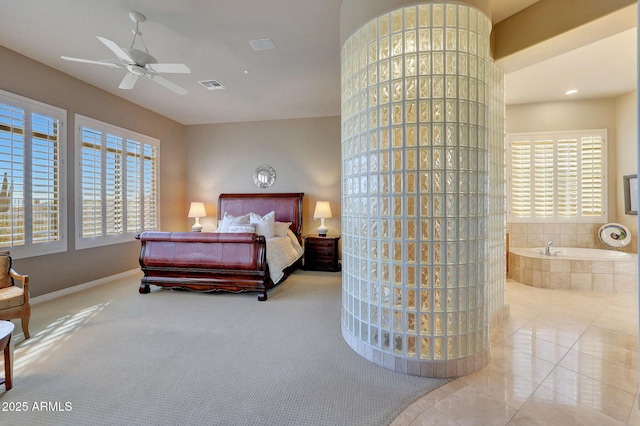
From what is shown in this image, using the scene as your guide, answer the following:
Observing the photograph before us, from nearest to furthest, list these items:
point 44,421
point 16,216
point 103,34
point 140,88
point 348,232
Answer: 1. point 44,421
2. point 348,232
3. point 103,34
4. point 16,216
5. point 140,88

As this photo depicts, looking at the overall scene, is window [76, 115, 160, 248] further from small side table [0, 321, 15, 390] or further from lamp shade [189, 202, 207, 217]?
small side table [0, 321, 15, 390]

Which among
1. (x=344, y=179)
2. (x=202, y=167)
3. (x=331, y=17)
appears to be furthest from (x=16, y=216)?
(x=331, y=17)

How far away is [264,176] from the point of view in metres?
6.11

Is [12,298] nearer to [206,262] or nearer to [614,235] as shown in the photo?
[206,262]

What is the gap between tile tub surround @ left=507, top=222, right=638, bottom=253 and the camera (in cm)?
478

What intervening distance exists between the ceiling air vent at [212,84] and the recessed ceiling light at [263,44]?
1.23 m

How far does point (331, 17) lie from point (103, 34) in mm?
2491

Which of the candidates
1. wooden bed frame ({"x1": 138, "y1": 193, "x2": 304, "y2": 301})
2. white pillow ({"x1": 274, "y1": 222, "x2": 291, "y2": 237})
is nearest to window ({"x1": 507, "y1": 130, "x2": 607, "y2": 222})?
white pillow ({"x1": 274, "y1": 222, "x2": 291, "y2": 237})

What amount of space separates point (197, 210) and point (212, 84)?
9.24ft

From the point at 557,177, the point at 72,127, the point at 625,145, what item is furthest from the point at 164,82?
the point at 625,145

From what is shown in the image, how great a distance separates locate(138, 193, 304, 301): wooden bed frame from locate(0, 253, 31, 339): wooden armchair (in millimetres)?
1282

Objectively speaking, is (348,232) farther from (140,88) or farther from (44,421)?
(140,88)

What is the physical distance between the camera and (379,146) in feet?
7.08

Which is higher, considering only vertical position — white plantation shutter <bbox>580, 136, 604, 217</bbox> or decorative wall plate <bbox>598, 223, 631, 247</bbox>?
white plantation shutter <bbox>580, 136, 604, 217</bbox>
